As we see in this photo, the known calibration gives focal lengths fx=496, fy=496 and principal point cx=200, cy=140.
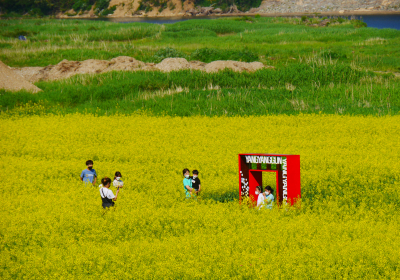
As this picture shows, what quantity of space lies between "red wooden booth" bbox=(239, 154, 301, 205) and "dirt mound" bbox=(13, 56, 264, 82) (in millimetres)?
22513

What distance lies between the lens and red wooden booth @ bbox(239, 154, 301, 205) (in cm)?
1198

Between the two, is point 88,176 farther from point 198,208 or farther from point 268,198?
point 268,198

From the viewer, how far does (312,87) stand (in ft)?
94.8

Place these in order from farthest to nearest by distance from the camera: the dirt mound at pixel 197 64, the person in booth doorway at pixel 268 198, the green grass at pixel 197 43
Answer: the green grass at pixel 197 43
the dirt mound at pixel 197 64
the person in booth doorway at pixel 268 198

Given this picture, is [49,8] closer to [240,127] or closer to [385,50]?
[385,50]

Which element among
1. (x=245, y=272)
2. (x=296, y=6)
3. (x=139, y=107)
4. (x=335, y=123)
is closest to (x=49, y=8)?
(x=296, y=6)

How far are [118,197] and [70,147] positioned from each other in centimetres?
715

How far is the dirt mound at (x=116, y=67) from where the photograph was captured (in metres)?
35.4

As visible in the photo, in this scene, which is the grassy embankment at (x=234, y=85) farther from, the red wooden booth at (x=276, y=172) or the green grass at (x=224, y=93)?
the red wooden booth at (x=276, y=172)

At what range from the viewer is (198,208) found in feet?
40.6

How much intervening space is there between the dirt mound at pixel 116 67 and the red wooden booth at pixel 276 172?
73.9ft

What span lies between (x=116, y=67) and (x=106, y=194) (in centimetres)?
2684

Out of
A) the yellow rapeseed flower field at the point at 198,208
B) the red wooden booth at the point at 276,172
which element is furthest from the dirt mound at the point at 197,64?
the red wooden booth at the point at 276,172

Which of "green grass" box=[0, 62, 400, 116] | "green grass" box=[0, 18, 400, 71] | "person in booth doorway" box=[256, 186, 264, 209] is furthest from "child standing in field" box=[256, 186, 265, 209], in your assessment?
"green grass" box=[0, 18, 400, 71]
